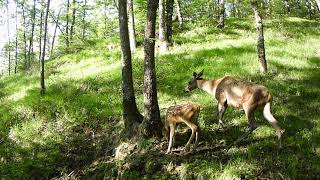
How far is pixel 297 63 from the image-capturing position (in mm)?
17578

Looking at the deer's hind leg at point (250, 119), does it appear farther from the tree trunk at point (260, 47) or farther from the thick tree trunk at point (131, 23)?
the thick tree trunk at point (131, 23)

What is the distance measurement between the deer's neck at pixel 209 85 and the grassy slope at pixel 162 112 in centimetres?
95

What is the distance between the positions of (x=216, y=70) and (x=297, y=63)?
3487mm

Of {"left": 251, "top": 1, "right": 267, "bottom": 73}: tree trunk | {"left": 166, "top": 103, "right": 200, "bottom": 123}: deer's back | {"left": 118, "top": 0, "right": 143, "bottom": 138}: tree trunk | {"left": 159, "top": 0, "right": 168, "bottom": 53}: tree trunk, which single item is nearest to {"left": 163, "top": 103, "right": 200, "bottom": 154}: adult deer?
{"left": 166, "top": 103, "right": 200, "bottom": 123}: deer's back

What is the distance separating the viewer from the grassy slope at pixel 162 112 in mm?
10320

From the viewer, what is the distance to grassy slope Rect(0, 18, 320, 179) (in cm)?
1032

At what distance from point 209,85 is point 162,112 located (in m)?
2.22

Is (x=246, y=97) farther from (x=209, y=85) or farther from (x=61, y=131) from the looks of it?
(x=61, y=131)

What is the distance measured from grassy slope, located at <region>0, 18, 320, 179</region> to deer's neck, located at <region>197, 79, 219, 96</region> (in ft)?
3.10

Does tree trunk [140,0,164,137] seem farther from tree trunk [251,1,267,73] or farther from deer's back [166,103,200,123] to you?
tree trunk [251,1,267,73]

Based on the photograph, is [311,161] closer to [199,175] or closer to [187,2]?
[199,175]

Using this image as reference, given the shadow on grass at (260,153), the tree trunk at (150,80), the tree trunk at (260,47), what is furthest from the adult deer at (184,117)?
the tree trunk at (260,47)

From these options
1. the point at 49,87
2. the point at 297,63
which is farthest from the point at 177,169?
the point at 49,87

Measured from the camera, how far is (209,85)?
12586 mm
